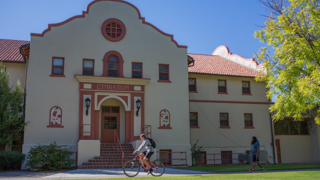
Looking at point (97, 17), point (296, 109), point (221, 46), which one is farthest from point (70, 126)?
point (221, 46)

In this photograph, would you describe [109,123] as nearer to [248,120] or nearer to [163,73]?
[163,73]

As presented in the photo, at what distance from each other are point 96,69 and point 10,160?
7.73m

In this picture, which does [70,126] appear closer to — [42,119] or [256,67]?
[42,119]

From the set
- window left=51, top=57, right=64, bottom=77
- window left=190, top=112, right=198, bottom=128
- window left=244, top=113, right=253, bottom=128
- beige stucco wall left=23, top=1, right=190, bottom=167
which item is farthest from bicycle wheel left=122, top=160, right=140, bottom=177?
window left=244, top=113, right=253, bottom=128

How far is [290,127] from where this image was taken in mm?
29859

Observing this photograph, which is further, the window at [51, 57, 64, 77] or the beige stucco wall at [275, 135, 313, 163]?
the beige stucco wall at [275, 135, 313, 163]

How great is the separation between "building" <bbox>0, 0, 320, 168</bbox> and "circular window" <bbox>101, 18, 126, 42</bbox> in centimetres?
7

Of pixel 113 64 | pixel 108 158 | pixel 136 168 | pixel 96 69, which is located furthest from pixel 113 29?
pixel 136 168

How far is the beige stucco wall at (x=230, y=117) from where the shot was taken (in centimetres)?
2655

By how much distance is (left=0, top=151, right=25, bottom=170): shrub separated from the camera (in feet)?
57.6

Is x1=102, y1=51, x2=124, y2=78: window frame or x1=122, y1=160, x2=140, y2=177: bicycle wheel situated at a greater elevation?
x1=102, y1=51, x2=124, y2=78: window frame

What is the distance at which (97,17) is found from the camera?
22984 mm

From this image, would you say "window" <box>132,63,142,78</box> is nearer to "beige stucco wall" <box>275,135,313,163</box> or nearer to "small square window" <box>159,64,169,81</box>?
"small square window" <box>159,64,169,81</box>

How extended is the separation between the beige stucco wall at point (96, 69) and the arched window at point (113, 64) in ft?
0.96
